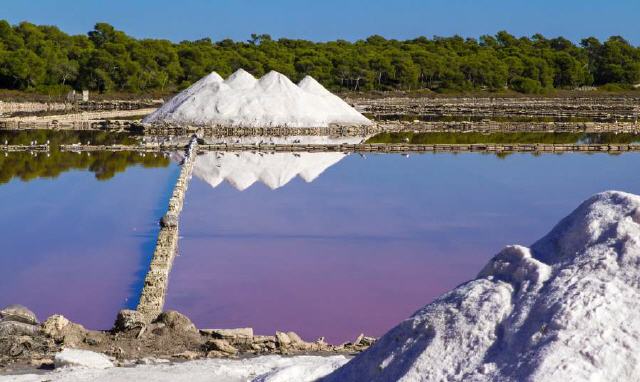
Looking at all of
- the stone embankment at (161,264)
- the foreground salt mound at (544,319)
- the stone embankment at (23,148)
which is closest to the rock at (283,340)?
the stone embankment at (161,264)

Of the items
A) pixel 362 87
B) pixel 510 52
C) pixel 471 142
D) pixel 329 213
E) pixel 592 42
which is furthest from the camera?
pixel 592 42

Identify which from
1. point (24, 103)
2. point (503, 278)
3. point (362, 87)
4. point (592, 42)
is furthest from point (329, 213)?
point (592, 42)

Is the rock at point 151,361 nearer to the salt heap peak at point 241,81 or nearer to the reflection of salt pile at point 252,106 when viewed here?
the reflection of salt pile at point 252,106

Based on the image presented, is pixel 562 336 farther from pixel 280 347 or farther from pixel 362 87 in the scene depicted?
pixel 362 87

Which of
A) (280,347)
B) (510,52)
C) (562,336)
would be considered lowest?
(280,347)

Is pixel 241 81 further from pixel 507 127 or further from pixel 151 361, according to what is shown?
pixel 151 361

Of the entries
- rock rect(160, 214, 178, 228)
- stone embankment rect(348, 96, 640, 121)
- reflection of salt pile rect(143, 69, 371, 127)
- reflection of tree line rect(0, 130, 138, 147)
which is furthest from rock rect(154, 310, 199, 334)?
stone embankment rect(348, 96, 640, 121)

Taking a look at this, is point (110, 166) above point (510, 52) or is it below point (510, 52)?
below

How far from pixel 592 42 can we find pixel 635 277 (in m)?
84.7

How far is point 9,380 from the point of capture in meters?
7.44

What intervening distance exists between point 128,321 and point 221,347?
3.81 ft

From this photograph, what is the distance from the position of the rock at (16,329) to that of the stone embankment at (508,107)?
34857 millimetres

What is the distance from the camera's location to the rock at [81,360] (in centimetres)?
772

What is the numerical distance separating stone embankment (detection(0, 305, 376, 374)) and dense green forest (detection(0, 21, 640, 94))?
43.4m
